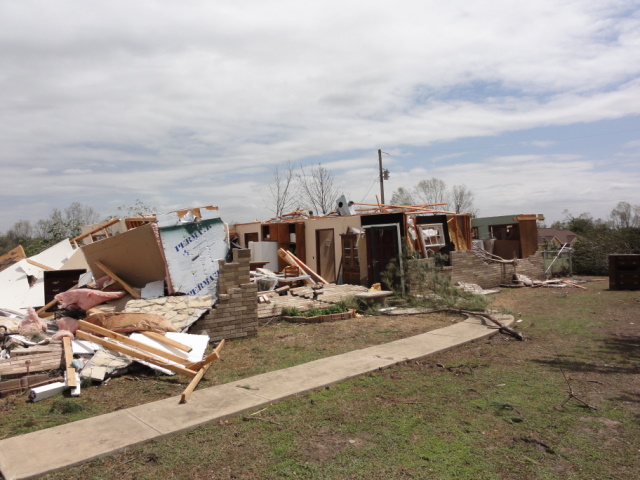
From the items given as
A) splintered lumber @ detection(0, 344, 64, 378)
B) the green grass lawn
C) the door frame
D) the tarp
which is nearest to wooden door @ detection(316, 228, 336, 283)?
the door frame

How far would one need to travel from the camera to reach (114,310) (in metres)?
8.35

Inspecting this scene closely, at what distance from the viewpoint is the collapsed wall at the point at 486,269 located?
16438 millimetres

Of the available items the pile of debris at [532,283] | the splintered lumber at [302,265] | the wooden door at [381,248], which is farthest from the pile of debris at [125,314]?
the pile of debris at [532,283]

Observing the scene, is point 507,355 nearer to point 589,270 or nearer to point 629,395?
point 629,395

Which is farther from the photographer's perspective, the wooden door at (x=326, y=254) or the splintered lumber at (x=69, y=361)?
the wooden door at (x=326, y=254)

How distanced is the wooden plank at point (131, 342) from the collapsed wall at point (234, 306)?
1.60 metres

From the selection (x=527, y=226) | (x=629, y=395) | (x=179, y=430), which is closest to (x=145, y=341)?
(x=179, y=430)

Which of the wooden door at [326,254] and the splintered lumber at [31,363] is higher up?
the wooden door at [326,254]

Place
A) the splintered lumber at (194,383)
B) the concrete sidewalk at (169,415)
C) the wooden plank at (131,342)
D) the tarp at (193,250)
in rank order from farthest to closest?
the tarp at (193,250) → the wooden plank at (131,342) → the splintered lumber at (194,383) → the concrete sidewalk at (169,415)

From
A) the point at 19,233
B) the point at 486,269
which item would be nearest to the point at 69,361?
the point at 486,269

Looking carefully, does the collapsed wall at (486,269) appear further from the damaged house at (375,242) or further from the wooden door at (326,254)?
the wooden door at (326,254)

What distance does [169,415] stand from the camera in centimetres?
491

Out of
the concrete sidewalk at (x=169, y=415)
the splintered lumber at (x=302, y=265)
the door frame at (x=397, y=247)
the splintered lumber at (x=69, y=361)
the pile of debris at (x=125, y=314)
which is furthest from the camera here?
the splintered lumber at (x=302, y=265)

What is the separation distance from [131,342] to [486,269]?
13.8 meters
